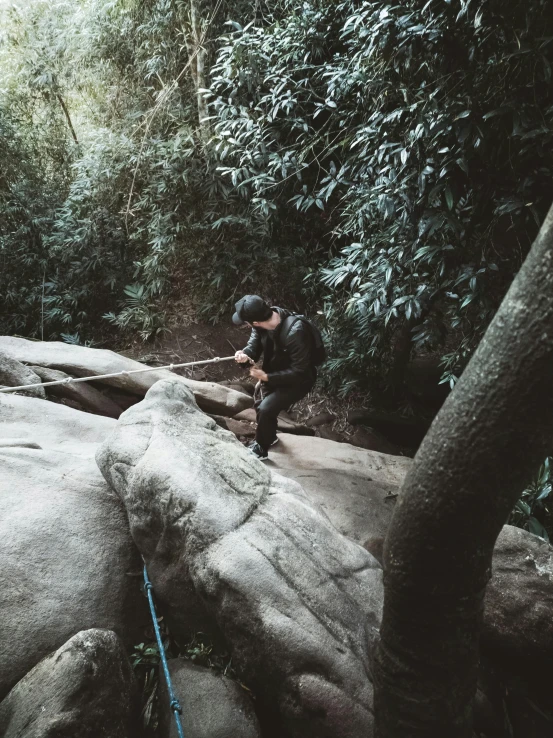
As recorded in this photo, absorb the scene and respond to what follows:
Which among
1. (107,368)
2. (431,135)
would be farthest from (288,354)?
(107,368)

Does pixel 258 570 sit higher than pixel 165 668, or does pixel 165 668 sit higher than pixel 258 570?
pixel 258 570

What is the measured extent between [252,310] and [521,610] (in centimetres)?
333

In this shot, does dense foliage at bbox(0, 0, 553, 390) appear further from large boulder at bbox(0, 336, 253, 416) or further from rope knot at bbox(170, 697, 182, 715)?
rope knot at bbox(170, 697, 182, 715)

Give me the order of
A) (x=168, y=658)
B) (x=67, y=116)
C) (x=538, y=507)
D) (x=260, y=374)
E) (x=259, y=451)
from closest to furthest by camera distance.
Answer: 1. (x=168, y=658)
2. (x=538, y=507)
3. (x=260, y=374)
4. (x=259, y=451)
5. (x=67, y=116)

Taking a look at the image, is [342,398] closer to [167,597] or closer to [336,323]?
[336,323]

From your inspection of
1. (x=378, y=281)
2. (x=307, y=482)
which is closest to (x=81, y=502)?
(x=307, y=482)

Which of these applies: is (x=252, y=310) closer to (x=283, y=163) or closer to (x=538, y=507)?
(x=283, y=163)

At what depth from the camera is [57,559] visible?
11.1ft

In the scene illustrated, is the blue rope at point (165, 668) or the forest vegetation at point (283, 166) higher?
the forest vegetation at point (283, 166)

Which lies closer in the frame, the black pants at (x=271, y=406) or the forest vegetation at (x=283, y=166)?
the forest vegetation at (x=283, y=166)

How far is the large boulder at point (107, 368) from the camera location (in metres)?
6.79

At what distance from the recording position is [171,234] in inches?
366

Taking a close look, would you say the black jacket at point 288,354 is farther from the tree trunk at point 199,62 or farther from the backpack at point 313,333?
the tree trunk at point 199,62

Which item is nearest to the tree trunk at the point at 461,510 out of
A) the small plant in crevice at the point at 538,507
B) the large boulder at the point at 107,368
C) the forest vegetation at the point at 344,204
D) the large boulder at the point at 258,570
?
the forest vegetation at the point at 344,204
